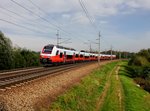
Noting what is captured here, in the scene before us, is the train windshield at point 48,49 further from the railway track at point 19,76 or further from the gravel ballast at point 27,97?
the gravel ballast at point 27,97

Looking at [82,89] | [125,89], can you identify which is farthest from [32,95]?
[125,89]

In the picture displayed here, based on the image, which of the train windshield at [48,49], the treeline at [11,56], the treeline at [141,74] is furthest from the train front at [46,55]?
the treeline at [141,74]

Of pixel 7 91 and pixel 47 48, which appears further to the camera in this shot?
pixel 47 48

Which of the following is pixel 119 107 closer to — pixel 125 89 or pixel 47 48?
pixel 125 89

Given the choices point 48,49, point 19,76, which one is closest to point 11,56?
point 48,49

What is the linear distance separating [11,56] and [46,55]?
557 cm

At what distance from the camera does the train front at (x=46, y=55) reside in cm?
3900

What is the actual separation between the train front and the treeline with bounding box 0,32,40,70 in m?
3.08

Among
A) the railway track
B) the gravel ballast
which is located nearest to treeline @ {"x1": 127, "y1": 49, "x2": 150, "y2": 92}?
the railway track

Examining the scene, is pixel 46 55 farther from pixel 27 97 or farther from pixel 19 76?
pixel 27 97

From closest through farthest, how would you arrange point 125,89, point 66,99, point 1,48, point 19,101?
1. point 19,101
2. point 66,99
3. point 125,89
4. point 1,48

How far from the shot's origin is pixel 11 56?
36344 millimetres

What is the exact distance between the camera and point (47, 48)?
4041 cm

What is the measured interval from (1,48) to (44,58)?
6.95 meters
